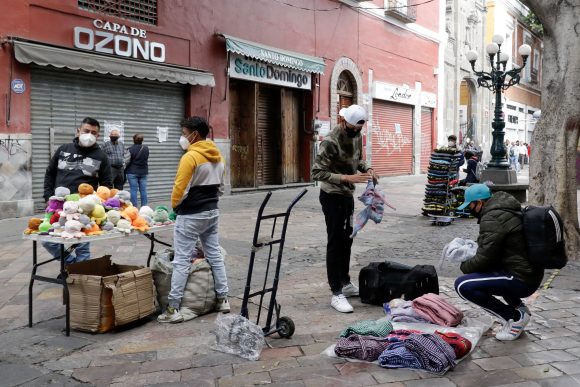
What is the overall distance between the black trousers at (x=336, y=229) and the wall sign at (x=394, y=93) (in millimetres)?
17218

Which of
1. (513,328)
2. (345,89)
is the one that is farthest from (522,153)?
(513,328)

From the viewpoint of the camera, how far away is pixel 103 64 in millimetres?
11453

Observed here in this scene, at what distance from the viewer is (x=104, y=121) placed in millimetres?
12289

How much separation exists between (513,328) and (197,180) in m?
2.64

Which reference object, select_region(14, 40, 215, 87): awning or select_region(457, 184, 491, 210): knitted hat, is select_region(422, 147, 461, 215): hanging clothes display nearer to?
select_region(14, 40, 215, 87): awning

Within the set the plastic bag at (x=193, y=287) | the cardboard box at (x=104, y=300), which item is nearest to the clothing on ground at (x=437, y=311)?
the plastic bag at (x=193, y=287)

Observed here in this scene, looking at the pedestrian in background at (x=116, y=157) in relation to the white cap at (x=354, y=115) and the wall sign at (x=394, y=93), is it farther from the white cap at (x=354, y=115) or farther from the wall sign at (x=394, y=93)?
the wall sign at (x=394, y=93)

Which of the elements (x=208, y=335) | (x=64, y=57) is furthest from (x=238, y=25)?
(x=208, y=335)

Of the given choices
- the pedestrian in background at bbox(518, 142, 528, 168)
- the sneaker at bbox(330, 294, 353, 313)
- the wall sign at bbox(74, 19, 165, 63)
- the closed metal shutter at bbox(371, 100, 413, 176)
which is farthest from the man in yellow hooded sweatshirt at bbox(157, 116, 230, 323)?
the pedestrian in background at bbox(518, 142, 528, 168)

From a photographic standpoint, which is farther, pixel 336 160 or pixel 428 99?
pixel 428 99

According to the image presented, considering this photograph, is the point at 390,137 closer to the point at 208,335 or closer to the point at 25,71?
the point at 25,71

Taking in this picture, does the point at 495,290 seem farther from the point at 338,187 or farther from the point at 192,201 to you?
the point at 192,201

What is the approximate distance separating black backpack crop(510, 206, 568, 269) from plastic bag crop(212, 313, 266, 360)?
6.39ft

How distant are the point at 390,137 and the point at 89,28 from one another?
14.2 metres
